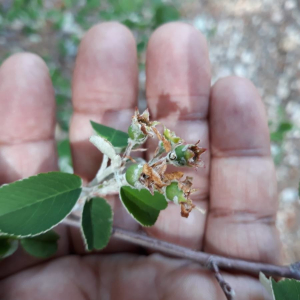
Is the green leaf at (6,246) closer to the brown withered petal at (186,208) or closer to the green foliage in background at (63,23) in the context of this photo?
the brown withered petal at (186,208)

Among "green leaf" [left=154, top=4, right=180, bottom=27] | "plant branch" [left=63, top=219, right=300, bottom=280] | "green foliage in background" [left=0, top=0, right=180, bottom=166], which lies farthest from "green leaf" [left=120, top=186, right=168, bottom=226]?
"green leaf" [left=154, top=4, right=180, bottom=27]

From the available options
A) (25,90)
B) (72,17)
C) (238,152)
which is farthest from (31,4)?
(238,152)

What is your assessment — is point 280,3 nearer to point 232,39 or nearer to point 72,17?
point 232,39

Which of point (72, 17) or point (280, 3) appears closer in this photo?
point (72, 17)

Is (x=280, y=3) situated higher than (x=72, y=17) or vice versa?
(x=280, y=3)

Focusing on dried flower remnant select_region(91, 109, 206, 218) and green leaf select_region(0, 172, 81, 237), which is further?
green leaf select_region(0, 172, 81, 237)

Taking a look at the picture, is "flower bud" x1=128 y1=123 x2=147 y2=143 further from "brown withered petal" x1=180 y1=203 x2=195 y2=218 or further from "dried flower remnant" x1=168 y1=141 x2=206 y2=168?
"brown withered petal" x1=180 y1=203 x2=195 y2=218
